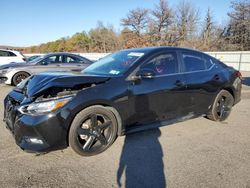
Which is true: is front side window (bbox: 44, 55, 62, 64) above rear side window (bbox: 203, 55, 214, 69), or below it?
below

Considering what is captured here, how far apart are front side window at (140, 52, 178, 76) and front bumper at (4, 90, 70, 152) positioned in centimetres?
160

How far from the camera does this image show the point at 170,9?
143ft

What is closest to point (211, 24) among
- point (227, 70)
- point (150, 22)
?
point (150, 22)

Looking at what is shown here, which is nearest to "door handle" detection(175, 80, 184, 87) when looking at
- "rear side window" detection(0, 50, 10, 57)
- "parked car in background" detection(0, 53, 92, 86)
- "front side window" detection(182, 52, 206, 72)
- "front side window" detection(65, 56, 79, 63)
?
"front side window" detection(182, 52, 206, 72)

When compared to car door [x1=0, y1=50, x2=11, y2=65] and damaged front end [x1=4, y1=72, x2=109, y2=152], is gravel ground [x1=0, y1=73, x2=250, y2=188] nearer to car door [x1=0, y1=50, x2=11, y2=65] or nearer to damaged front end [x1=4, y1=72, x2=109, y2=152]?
damaged front end [x1=4, y1=72, x2=109, y2=152]

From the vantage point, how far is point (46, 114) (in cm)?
337

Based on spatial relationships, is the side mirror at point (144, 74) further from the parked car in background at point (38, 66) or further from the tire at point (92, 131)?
the parked car in background at point (38, 66)

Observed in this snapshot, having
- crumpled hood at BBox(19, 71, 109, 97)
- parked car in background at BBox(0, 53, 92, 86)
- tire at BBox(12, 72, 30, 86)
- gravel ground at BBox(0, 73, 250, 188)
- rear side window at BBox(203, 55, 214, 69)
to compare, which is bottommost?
gravel ground at BBox(0, 73, 250, 188)

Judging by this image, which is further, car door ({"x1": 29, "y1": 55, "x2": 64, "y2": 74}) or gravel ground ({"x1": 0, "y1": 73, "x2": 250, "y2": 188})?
car door ({"x1": 29, "y1": 55, "x2": 64, "y2": 74})

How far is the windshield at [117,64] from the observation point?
4207 millimetres

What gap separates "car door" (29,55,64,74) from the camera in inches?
412

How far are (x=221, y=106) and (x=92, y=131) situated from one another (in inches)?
122

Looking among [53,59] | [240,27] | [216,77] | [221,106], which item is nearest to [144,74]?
[216,77]

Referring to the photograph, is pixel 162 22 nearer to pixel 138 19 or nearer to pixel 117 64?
pixel 138 19
